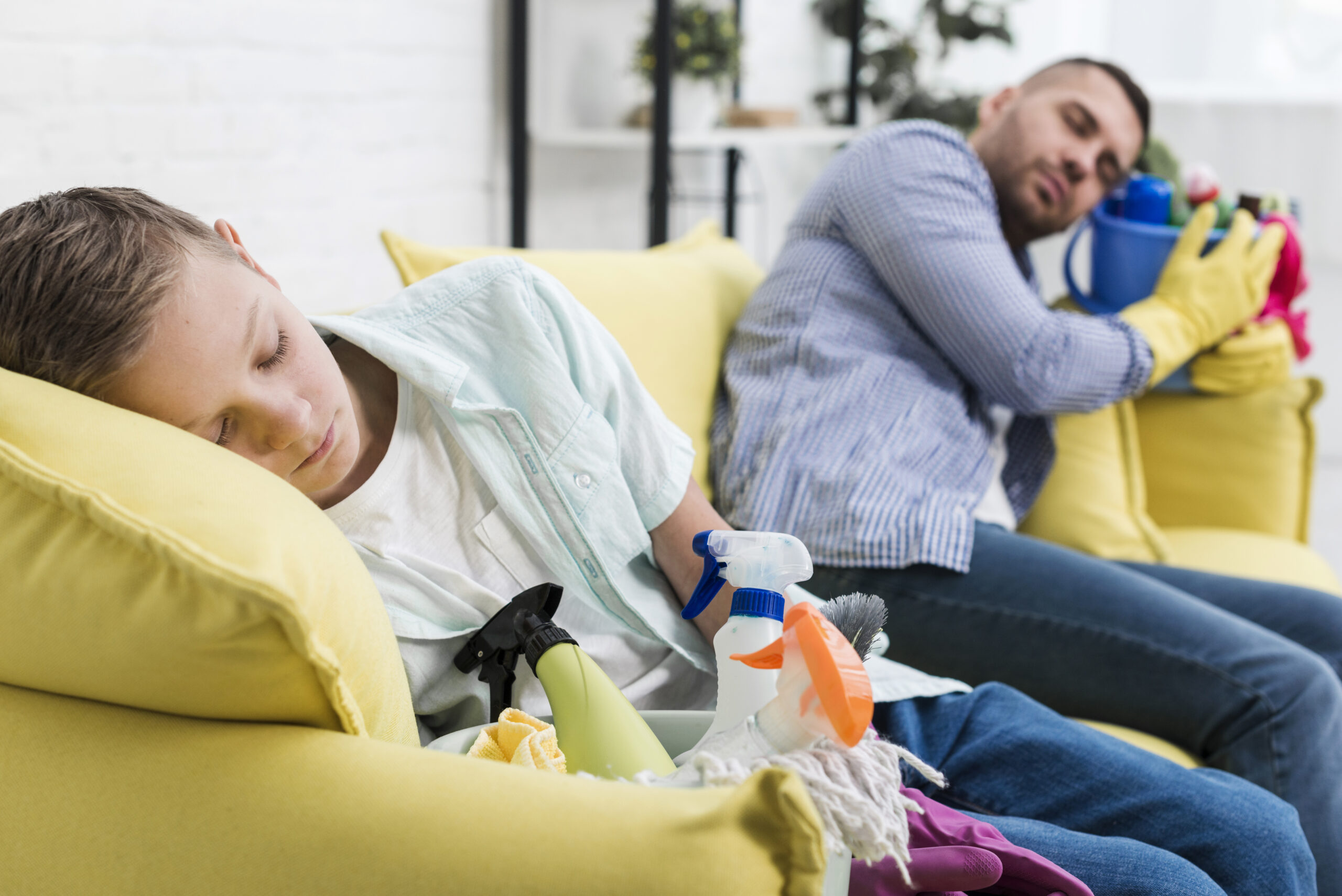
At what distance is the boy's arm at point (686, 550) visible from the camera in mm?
865

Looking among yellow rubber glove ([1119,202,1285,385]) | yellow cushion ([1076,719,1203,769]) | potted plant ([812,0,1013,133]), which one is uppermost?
potted plant ([812,0,1013,133])

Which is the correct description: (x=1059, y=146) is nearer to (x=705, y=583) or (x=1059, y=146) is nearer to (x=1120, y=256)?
(x=1120, y=256)

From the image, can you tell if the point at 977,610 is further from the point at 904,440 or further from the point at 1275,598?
the point at 1275,598

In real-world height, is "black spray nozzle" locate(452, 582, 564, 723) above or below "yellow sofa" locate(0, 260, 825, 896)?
below

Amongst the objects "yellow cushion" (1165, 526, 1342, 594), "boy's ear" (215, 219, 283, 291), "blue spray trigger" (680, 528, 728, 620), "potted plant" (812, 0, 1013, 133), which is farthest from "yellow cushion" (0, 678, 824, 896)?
"potted plant" (812, 0, 1013, 133)

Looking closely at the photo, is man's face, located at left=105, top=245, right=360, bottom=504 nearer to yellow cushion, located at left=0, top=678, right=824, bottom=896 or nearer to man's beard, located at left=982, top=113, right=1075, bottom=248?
yellow cushion, located at left=0, top=678, right=824, bottom=896

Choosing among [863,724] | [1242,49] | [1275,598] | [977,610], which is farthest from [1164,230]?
[1242,49]

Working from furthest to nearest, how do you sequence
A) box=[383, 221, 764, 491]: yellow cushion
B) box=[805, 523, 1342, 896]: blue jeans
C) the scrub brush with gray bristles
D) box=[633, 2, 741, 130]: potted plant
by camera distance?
box=[633, 2, 741, 130]: potted plant
box=[383, 221, 764, 491]: yellow cushion
box=[805, 523, 1342, 896]: blue jeans
the scrub brush with gray bristles

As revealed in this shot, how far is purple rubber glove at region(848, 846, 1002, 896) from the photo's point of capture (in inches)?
24.2

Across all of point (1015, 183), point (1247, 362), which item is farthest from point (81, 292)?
point (1247, 362)

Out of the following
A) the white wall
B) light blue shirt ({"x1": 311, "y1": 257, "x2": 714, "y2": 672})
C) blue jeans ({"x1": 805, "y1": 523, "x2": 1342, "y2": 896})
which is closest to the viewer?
light blue shirt ({"x1": 311, "y1": 257, "x2": 714, "y2": 672})

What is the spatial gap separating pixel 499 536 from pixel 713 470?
0.52 m

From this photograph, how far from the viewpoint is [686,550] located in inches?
34.3

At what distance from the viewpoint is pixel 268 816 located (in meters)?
0.51
